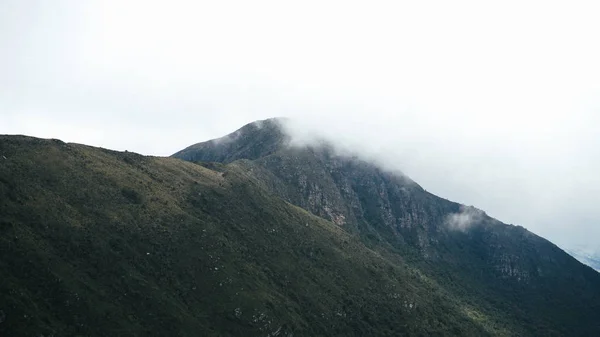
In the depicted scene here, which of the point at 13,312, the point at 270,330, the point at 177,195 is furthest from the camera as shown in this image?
the point at 177,195

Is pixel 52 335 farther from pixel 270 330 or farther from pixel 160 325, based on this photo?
pixel 270 330

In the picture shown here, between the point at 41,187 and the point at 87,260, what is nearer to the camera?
the point at 87,260

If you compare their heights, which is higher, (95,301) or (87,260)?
(87,260)

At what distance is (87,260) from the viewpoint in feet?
408

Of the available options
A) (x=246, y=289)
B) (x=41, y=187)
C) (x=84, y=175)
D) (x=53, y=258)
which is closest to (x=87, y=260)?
(x=53, y=258)

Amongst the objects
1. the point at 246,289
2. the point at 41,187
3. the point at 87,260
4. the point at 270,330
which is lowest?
the point at 270,330

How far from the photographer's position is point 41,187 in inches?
5448

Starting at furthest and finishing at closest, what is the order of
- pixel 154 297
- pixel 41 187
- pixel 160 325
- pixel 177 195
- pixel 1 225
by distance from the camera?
pixel 177 195
pixel 41 187
pixel 154 297
pixel 160 325
pixel 1 225

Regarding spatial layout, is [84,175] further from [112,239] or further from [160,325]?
[160,325]

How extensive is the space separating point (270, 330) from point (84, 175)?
293ft

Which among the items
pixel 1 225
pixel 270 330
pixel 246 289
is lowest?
pixel 270 330

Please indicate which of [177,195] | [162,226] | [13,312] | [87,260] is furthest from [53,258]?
[177,195]

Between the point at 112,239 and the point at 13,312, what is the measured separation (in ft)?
169

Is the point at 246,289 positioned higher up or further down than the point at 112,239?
further down
